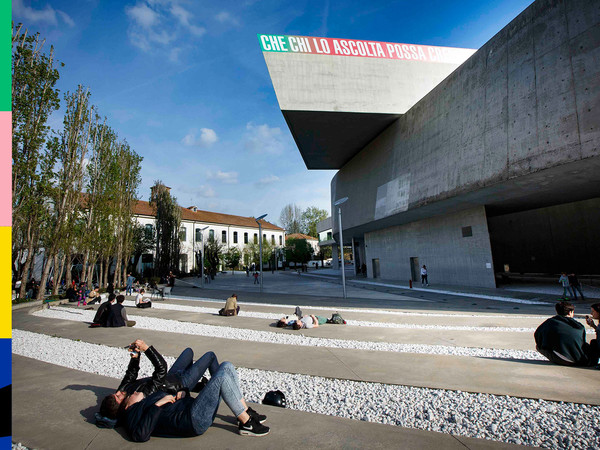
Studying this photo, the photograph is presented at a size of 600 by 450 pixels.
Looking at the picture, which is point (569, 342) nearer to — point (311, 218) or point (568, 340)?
point (568, 340)

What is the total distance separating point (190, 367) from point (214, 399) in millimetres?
1092

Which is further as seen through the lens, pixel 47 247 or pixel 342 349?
pixel 47 247

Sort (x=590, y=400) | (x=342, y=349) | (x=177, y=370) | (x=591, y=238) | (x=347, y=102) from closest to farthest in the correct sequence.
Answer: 1. (x=590, y=400)
2. (x=177, y=370)
3. (x=342, y=349)
4. (x=347, y=102)
5. (x=591, y=238)

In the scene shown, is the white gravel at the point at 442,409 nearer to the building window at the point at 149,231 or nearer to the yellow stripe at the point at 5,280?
the yellow stripe at the point at 5,280

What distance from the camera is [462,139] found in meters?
15.9

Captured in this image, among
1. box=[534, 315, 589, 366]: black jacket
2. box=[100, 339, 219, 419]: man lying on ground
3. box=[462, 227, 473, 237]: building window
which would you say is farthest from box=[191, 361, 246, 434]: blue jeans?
box=[462, 227, 473, 237]: building window

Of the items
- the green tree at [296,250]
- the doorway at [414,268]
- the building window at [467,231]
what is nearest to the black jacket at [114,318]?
the building window at [467,231]

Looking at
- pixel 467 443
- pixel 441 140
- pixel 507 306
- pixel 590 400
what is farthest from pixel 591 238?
pixel 467 443

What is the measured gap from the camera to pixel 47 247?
17.8m

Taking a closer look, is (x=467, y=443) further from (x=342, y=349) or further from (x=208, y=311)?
(x=208, y=311)

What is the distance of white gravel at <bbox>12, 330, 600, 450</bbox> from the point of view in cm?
308

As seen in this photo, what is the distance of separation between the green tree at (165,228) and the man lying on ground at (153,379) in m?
32.8

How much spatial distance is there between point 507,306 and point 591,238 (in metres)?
20.4

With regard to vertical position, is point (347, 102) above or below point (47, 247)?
above
